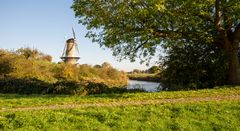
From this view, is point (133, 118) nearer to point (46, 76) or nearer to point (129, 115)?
point (129, 115)

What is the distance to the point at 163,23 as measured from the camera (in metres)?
25.7

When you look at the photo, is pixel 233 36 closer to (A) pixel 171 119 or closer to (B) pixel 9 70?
(A) pixel 171 119

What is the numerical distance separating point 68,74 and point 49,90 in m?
15.8

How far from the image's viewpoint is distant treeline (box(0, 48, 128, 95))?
28.7 metres

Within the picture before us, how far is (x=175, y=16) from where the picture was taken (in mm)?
24984

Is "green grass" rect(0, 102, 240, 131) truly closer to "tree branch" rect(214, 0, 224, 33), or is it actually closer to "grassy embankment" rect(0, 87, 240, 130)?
"grassy embankment" rect(0, 87, 240, 130)

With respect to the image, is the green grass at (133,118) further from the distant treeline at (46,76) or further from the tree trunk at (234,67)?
the tree trunk at (234,67)

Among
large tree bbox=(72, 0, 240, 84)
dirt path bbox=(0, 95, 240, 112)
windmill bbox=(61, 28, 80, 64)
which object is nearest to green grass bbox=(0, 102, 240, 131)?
dirt path bbox=(0, 95, 240, 112)

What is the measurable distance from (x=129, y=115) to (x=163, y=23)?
1115 cm

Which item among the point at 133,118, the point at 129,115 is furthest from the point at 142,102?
the point at 133,118

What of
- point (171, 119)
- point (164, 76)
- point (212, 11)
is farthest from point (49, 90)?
point (171, 119)

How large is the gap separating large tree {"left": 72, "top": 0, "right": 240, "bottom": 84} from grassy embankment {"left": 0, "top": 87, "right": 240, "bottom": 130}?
6.98 m

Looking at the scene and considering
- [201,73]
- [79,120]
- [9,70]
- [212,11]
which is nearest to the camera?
[79,120]

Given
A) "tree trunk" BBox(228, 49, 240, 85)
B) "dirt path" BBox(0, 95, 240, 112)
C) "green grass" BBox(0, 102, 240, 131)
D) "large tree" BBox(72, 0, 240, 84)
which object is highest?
"large tree" BBox(72, 0, 240, 84)
